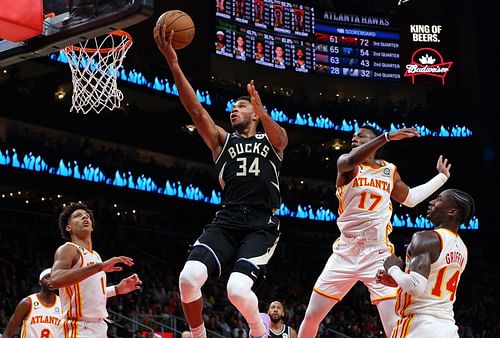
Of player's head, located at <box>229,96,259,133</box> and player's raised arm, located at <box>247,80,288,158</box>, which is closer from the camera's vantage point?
player's raised arm, located at <box>247,80,288,158</box>

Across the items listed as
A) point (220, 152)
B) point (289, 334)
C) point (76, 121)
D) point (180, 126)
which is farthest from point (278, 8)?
point (220, 152)

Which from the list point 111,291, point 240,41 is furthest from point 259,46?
point 111,291

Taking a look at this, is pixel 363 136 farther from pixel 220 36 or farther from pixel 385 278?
pixel 220 36

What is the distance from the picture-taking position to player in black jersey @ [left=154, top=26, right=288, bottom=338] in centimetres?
677

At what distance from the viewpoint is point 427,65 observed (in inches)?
1307

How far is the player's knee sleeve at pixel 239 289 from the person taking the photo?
6648 millimetres

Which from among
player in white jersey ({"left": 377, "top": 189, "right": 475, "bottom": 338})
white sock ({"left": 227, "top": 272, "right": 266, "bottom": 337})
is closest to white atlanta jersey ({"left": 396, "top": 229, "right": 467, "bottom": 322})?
player in white jersey ({"left": 377, "top": 189, "right": 475, "bottom": 338})

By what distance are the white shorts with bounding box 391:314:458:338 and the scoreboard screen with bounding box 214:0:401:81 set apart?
23.8 metres

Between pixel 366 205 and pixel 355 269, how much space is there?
2.11ft

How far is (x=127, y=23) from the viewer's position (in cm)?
644

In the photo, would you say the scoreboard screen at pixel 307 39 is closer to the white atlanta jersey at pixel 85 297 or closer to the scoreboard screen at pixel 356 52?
the scoreboard screen at pixel 356 52

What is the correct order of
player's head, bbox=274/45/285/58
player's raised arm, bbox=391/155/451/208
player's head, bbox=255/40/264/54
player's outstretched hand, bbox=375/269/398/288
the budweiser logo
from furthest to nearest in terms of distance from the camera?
the budweiser logo, player's head, bbox=274/45/285/58, player's head, bbox=255/40/264/54, player's raised arm, bbox=391/155/451/208, player's outstretched hand, bbox=375/269/398/288

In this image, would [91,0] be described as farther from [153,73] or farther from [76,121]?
[153,73]

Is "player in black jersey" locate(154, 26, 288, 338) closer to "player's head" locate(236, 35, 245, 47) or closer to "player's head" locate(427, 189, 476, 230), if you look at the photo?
"player's head" locate(427, 189, 476, 230)
